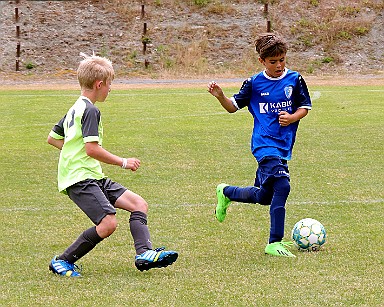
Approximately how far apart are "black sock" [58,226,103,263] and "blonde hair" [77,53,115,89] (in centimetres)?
93

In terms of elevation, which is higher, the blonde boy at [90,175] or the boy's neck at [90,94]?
the boy's neck at [90,94]

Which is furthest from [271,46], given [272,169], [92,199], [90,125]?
[92,199]

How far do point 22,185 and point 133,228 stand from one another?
13.1 feet

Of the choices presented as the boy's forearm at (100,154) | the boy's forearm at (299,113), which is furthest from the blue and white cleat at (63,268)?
the boy's forearm at (299,113)

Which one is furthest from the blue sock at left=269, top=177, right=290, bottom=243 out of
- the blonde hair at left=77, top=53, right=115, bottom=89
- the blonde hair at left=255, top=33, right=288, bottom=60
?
the blonde hair at left=77, top=53, right=115, bottom=89

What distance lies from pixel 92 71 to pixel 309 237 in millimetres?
1938

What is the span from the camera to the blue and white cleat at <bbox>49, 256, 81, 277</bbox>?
217 inches

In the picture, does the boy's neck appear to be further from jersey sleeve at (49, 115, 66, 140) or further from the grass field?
the grass field

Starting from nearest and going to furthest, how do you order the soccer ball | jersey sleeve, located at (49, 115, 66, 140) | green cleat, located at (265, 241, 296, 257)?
jersey sleeve, located at (49, 115, 66, 140), green cleat, located at (265, 241, 296, 257), the soccer ball

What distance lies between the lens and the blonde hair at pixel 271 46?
627cm

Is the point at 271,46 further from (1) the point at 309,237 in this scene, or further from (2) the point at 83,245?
(2) the point at 83,245

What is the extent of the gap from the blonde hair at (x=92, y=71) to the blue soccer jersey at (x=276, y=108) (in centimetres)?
139

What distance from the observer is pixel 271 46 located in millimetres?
6258

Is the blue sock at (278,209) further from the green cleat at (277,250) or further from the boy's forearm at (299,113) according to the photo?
the boy's forearm at (299,113)
